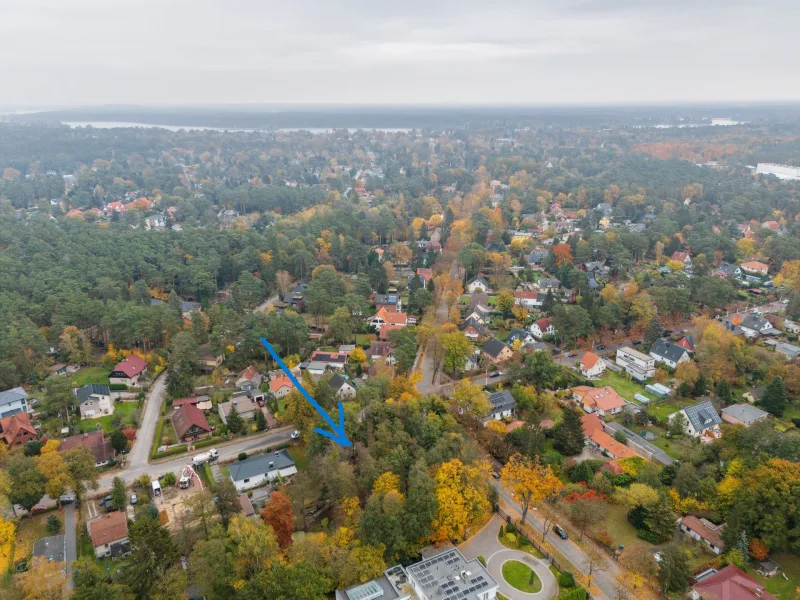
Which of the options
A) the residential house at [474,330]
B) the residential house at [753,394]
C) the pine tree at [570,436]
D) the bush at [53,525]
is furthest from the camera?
the residential house at [474,330]

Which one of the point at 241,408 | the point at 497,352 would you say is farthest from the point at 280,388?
the point at 497,352

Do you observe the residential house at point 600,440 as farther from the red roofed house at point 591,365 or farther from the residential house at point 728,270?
the residential house at point 728,270

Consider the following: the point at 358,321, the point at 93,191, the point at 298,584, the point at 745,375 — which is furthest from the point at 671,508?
the point at 93,191

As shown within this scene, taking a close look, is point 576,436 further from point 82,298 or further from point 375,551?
point 82,298

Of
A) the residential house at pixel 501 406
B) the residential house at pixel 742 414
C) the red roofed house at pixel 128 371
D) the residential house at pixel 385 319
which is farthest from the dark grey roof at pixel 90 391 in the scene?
the residential house at pixel 742 414

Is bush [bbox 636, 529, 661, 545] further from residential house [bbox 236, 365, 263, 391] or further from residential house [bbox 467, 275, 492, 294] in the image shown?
residential house [bbox 467, 275, 492, 294]

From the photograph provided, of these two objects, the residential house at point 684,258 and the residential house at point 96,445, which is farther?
the residential house at point 684,258

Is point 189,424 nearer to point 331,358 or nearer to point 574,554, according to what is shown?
point 331,358
